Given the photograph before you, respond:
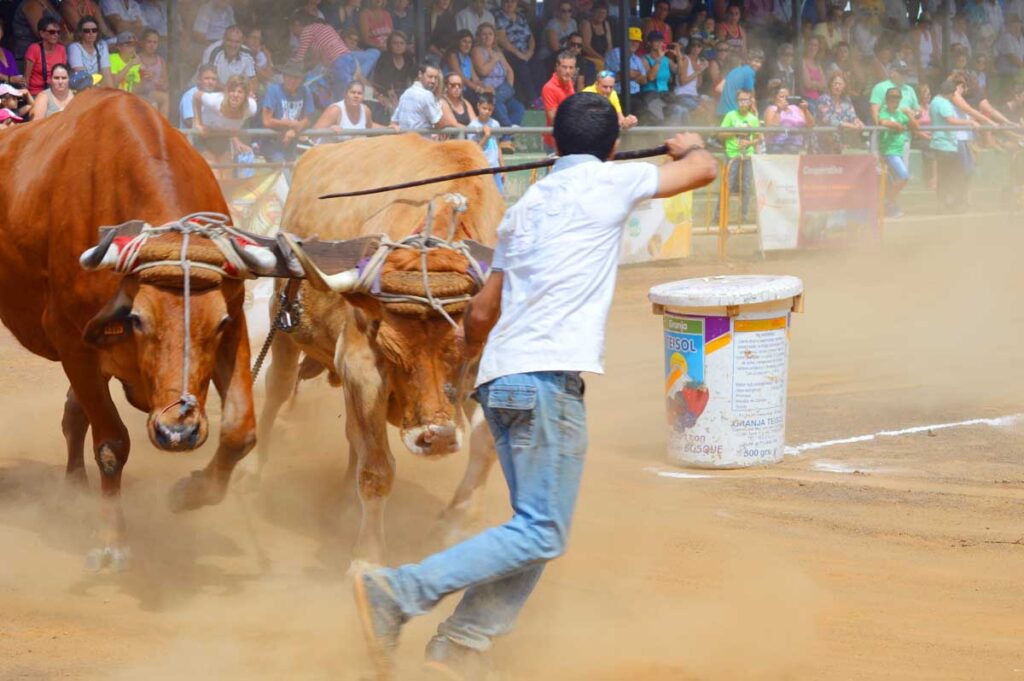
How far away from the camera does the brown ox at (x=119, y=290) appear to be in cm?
570

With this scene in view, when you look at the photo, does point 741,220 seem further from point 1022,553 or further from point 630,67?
point 1022,553

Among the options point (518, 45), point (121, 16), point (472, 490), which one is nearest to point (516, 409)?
point (472, 490)

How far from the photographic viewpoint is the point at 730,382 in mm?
7664

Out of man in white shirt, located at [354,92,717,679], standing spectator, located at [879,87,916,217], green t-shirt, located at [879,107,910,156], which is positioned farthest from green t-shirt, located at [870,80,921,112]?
man in white shirt, located at [354,92,717,679]

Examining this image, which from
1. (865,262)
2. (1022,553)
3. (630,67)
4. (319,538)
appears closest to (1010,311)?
(865,262)

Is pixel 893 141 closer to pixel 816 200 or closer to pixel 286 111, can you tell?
pixel 816 200

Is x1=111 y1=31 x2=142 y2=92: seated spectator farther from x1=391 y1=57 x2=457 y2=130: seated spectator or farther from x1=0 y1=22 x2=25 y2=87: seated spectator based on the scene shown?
x1=391 y1=57 x2=457 y2=130: seated spectator

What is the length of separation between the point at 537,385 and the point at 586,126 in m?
0.84

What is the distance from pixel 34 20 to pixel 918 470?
10.0 m

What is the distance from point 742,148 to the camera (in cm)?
1666

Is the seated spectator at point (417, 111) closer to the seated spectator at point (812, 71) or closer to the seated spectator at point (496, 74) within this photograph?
the seated spectator at point (496, 74)

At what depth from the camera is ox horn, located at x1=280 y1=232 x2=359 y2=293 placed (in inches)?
218

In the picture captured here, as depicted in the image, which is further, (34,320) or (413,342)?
(34,320)

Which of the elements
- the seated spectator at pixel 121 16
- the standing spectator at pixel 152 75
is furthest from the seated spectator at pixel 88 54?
the seated spectator at pixel 121 16
